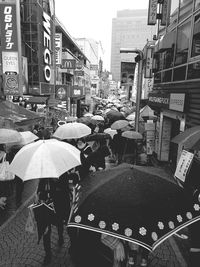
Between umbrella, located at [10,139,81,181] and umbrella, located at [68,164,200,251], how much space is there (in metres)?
0.93

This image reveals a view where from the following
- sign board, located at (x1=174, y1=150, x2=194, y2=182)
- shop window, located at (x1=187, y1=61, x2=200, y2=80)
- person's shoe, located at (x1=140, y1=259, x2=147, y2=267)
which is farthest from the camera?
shop window, located at (x1=187, y1=61, x2=200, y2=80)

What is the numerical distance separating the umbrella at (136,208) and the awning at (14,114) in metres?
5.60

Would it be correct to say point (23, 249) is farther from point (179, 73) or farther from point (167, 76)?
point (167, 76)

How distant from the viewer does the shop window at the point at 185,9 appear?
876 cm

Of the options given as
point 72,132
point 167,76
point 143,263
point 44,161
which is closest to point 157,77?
point 167,76

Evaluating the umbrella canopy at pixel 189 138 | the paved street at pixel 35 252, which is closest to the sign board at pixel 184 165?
the umbrella canopy at pixel 189 138

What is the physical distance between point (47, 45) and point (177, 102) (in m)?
13.0

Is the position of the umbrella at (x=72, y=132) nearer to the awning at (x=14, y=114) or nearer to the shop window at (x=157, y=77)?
the awning at (x=14, y=114)

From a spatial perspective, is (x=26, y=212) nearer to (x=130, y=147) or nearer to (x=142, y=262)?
(x=142, y=262)

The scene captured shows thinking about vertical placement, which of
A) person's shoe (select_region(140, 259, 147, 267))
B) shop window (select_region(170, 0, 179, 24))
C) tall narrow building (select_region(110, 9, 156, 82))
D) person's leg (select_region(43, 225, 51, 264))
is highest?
tall narrow building (select_region(110, 9, 156, 82))

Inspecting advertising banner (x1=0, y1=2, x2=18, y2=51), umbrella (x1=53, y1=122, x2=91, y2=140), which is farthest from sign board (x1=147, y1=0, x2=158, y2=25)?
umbrella (x1=53, y1=122, x2=91, y2=140)

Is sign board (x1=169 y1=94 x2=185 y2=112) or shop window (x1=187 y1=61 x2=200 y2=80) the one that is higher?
shop window (x1=187 y1=61 x2=200 y2=80)

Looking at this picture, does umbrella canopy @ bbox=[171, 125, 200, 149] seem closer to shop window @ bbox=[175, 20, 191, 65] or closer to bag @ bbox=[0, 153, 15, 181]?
bag @ bbox=[0, 153, 15, 181]

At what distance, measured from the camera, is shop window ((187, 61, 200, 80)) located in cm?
759
